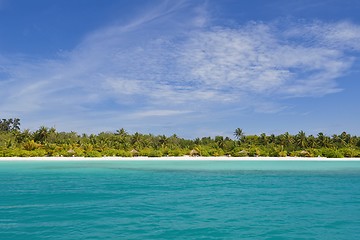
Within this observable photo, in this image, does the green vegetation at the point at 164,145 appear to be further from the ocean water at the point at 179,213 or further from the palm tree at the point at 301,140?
the ocean water at the point at 179,213

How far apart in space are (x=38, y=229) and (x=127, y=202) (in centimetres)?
604


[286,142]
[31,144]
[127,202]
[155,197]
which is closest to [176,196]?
[155,197]

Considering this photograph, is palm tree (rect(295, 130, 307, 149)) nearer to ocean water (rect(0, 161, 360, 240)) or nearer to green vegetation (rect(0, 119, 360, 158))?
green vegetation (rect(0, 119, 360, 158))

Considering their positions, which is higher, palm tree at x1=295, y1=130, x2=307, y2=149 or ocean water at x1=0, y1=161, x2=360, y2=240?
palm tree at x1=295, y1=130, x2=307, y2=149

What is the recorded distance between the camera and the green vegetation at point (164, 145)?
67938 mm

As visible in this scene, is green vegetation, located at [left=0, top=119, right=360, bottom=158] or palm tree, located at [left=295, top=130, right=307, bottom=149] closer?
green vegetation, located at [left=0, top=119, right=360, bottom=158]

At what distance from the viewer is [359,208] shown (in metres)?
16.7

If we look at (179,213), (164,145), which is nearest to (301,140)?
(164,145)

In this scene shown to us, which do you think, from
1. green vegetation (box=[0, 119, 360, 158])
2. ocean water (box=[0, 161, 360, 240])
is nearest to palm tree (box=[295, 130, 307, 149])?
green vegetation (box=[0, 119, 360, 158])

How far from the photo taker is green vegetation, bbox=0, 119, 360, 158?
67.9m

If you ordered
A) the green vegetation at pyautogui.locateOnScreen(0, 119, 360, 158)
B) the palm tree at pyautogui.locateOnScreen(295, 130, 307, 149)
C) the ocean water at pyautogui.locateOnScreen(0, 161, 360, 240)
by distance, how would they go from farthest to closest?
the palm tree at pyautogui.locateOnScreen(295, 130, 307, 149), the green vegetation at pyautogui.locateOnScreen(0, 119, 360, 158), the ocean water at pyautogui.locateOnScreen(0, 161, 360, 240)

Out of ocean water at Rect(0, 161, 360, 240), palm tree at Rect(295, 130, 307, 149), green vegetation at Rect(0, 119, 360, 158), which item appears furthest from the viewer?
palm tree at Rect(295, 130, 307, 149)

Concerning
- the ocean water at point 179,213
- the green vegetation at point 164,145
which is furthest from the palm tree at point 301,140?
the ocean water at point 179,213

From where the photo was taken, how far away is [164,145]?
266 feet
